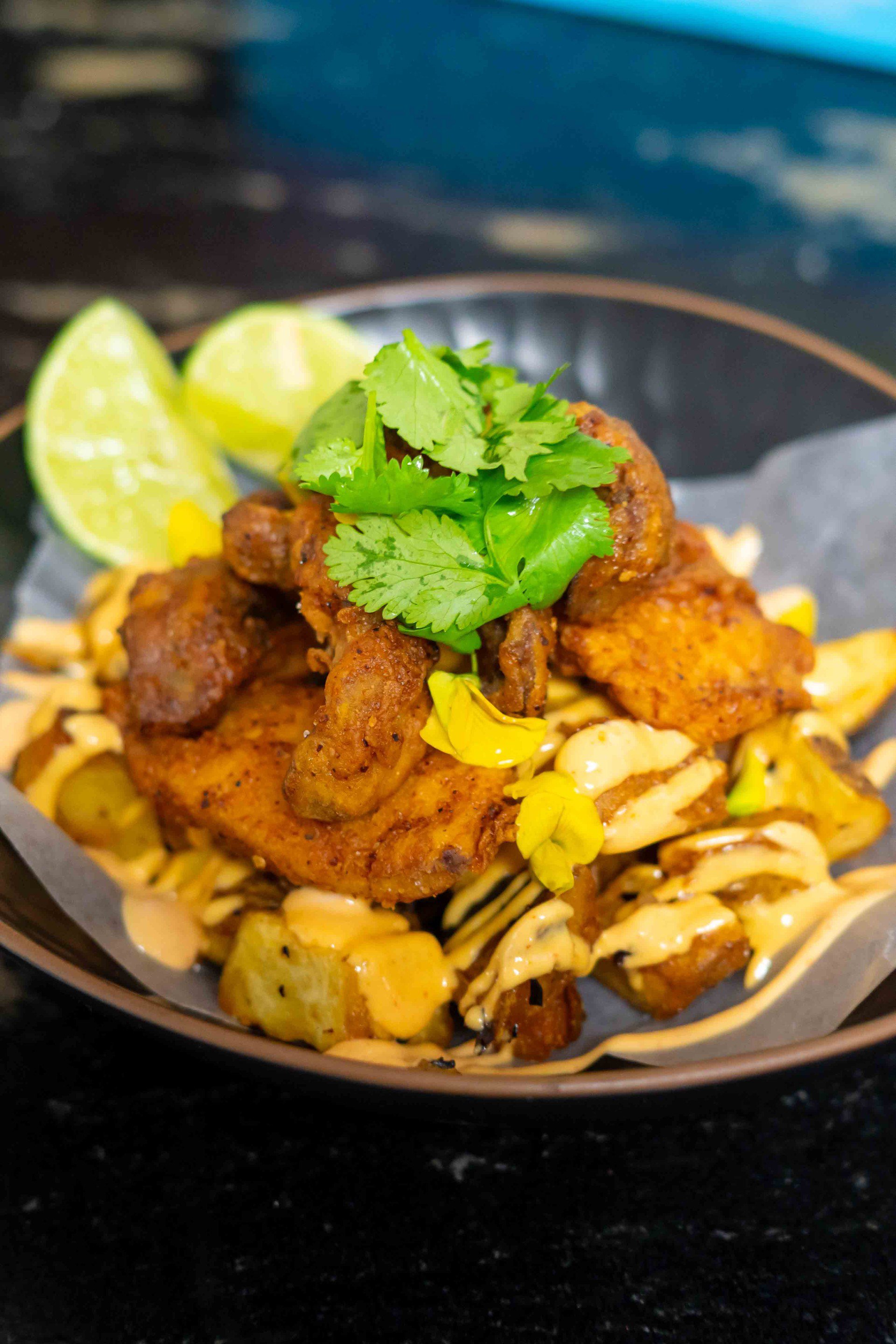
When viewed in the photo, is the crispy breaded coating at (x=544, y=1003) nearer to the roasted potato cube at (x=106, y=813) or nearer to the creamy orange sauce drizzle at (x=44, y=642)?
the roasted potato cube at (x=106, y=813)

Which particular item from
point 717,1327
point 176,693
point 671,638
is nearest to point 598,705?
point 671,638

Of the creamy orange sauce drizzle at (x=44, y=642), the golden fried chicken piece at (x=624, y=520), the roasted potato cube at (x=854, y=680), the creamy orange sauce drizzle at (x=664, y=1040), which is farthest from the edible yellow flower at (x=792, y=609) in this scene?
the creamy orange sauce drizzle at (x=44, y=642)

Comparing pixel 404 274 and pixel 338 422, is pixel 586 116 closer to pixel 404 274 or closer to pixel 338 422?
pixel 404 274

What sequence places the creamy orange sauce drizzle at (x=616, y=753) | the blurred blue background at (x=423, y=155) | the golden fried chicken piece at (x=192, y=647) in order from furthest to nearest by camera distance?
the blurred blue background at (x=423, y=155)
the golden fried chicken piece at (x=192, y=647)
the creamy orange sauce drizzle at (x=616, y=753)

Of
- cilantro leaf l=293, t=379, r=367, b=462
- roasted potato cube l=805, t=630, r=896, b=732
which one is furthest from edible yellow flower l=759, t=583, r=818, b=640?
cilantro leaf l=293, t=379, r=367, b=462

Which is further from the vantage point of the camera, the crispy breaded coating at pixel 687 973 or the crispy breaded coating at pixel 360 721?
the crispy breaded coating at pixel 687 973

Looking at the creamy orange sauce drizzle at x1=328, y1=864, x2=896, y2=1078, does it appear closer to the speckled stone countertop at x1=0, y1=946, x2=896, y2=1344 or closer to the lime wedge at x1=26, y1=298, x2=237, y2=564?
the speckled stone countertop at x1=0, y1=946, x2=896, y2=1344
